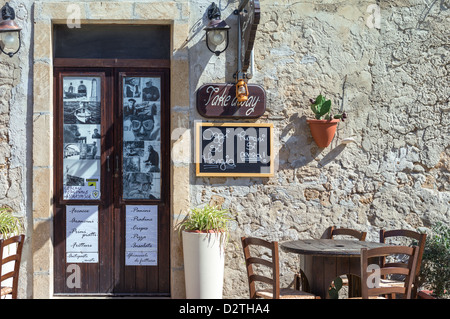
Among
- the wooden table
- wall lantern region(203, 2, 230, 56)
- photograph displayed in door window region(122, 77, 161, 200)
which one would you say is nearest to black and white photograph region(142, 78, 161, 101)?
photograph displayed in door window region(122, 77, 161, 200)

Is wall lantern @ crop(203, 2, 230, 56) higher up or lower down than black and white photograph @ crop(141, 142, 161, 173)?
higher up

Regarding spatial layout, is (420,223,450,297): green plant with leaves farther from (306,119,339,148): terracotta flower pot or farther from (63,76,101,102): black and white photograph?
(63,76,101,102): black and white photograph

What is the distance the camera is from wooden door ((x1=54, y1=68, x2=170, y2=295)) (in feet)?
19.6

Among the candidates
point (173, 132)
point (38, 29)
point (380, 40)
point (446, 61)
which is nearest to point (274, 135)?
point (173, 132)

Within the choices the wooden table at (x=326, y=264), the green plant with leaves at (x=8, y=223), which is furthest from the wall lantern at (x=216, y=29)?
the green plant with leaves at (x=8, y=223)

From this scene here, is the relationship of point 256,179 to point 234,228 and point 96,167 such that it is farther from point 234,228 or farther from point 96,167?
point 96,167

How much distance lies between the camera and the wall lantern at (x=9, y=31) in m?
5.57

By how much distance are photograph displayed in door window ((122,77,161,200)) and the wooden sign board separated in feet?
1.67

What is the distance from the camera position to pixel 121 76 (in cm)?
604

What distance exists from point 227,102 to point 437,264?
8.22 ft

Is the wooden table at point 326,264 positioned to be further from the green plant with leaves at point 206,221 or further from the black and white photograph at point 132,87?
the black and white photograph at point 132,87

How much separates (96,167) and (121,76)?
37.7 inches

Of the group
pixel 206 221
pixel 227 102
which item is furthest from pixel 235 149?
pixel 206 221

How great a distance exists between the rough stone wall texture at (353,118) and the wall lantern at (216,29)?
0.19m
